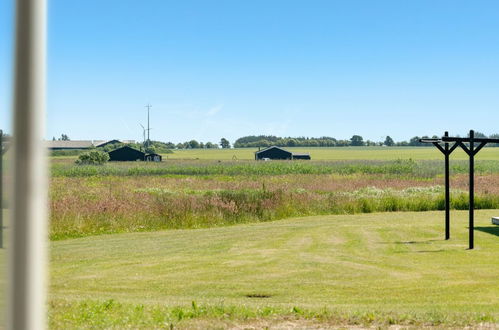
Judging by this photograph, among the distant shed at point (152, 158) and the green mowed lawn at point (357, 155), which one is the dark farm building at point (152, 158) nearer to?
the distant shed at point (152, 158)

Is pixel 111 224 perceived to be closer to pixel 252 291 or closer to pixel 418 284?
pixel 252 291

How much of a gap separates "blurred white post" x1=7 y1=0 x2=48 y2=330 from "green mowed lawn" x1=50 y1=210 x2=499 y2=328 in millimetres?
5205

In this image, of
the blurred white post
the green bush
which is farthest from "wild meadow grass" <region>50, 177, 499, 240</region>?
the green bush

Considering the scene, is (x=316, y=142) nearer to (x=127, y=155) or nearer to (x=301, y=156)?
(x=301, y=156)

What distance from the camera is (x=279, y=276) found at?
9.14 metres

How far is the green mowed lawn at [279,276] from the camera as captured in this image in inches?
250

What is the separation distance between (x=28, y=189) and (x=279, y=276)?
28.1 ft

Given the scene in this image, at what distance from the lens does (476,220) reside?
15953 mm

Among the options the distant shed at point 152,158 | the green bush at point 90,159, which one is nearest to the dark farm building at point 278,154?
the distant shed at point 152,158

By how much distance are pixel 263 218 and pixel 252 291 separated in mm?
9243

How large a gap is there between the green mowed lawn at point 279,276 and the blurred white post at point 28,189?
520 centimetres

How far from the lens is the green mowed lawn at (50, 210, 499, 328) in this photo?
20.9ft

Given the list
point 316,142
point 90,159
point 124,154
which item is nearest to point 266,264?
point 90,159

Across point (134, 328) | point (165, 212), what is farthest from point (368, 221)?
point (134, 328)
